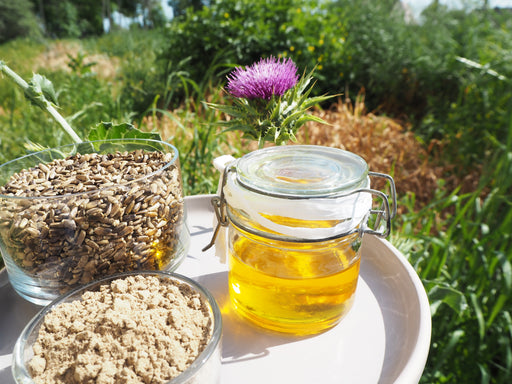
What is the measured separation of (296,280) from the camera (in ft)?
2.07

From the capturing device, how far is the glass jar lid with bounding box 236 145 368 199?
593 millimetres

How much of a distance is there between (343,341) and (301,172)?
1.02 feet

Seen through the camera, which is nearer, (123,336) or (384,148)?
(123,336)

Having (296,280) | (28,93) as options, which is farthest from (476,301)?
(28,93)

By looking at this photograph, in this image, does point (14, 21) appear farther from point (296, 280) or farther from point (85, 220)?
point (296, 280)

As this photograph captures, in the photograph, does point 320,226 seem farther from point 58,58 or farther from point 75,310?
point 58,58

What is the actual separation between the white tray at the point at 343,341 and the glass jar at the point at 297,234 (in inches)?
1.3

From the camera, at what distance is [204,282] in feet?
2.80

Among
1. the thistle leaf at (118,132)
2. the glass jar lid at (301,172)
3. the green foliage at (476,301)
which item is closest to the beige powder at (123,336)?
the glass jar lid at (301,172)

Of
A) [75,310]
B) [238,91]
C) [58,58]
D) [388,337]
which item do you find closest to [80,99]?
[238,91]

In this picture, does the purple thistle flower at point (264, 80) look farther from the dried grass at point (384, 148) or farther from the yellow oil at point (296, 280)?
the dried grass at point (384, 148)

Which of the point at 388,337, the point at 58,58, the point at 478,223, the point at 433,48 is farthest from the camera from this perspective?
the point at 58,58

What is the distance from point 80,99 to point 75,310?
8.41 feet

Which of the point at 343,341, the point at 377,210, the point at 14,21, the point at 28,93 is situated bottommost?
the point at 343,341
